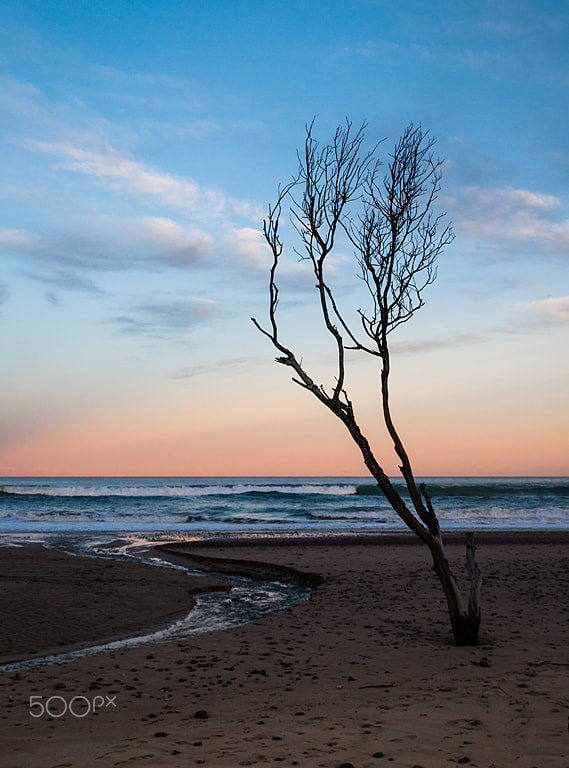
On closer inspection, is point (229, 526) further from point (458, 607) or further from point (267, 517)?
point (458, 607)

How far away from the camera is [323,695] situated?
21.1 ft

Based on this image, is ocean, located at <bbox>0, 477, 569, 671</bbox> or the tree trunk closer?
the tree trunk

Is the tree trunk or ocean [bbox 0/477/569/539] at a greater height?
the tree trunk

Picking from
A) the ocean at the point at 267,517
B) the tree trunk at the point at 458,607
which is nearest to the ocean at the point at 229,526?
the ocean at the point at 267,517

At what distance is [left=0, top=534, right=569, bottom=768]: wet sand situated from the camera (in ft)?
15.2

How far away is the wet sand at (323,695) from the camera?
182 inches

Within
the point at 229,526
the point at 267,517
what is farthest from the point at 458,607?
the point at 267,517


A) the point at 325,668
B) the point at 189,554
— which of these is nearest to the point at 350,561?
the point at 189,554

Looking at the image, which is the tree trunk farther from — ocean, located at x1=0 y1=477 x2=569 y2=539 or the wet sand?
ocean, located at x1=0 y1=477 x2=569 y2=539

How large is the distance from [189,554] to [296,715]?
587 inches

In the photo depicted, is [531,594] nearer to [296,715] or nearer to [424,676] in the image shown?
[424,676]

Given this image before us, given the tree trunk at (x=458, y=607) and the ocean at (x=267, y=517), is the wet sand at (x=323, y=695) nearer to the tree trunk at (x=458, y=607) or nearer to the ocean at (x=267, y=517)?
the tree trunk at (x=458, y=607)

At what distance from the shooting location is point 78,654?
855 cm

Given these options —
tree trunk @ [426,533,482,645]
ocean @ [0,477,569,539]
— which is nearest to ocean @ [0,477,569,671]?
ocean @ [0,477,569,539]
